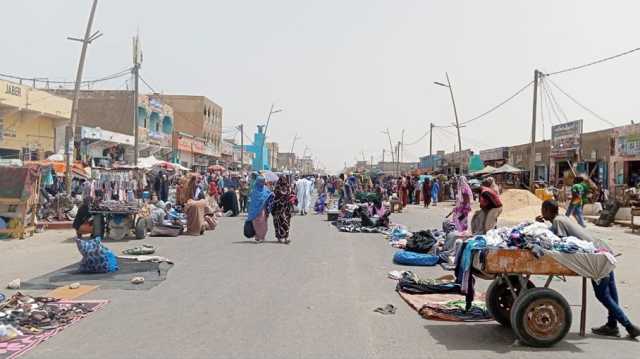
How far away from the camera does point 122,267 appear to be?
11.5 metres

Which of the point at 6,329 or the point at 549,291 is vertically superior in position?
the point at 549,291

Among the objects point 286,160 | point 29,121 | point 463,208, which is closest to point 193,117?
point 29,121

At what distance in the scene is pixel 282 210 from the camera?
16.6 m

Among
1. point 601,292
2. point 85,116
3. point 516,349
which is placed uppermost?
point 85,116

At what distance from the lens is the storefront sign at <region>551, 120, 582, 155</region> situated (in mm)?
36281

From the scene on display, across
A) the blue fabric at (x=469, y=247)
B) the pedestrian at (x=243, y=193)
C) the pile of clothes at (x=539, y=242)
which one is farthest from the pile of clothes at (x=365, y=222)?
the pile of clothes at (x=539, y=242)

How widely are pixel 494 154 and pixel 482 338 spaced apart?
49.6 metres

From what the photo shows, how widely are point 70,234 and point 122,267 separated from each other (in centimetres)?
763

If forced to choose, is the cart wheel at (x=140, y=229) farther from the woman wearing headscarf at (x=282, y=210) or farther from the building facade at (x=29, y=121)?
the building facade at (x=29, y=121)

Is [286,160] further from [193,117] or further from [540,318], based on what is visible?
[540,318]

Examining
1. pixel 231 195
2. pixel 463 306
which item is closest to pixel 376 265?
pixel 463 306

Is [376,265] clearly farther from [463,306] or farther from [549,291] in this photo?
[549,291]

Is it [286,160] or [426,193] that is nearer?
[426,193]

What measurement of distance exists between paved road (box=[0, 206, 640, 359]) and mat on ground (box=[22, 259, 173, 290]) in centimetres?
29
